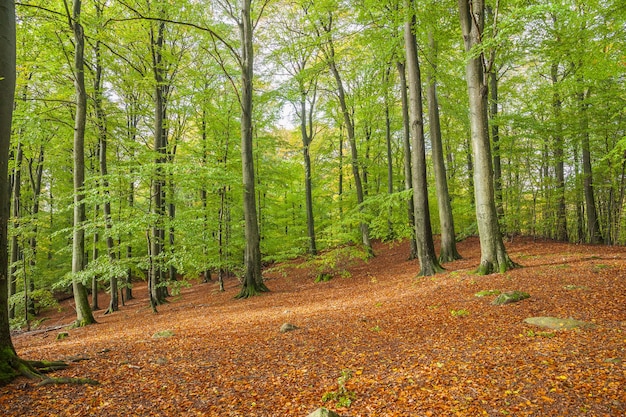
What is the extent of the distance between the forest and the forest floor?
1930mm

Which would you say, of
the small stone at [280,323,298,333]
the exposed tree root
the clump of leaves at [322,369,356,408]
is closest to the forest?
the exposed tree root

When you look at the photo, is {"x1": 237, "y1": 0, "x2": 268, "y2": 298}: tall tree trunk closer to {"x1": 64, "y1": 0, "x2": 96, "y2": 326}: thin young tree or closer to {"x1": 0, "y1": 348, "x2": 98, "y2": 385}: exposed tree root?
{"x1": 64, "y1": 0, "x2": 96, "y2": 326}: thin young tree

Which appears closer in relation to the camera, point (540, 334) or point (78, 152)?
point (540, 334)

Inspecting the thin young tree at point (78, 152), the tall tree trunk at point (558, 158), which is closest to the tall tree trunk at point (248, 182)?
the thin young tree at point (78, 152)

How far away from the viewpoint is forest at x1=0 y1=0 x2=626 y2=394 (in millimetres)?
9555

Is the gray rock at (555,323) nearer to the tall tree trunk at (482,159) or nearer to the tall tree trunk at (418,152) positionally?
the tall tree trunk at (482,159)

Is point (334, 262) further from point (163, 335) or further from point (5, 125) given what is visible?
point (5, 125)

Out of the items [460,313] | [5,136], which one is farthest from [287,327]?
[5,136]

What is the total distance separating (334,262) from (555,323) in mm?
8405

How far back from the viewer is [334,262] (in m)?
12.9

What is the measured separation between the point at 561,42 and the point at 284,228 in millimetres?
17884

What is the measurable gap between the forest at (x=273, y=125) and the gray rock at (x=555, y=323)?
12.3 ft

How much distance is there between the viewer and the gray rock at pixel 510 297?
622 centimetres

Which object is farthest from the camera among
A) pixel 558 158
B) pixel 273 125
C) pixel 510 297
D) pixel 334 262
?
pixel 273 125
